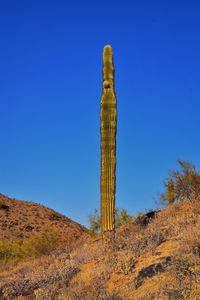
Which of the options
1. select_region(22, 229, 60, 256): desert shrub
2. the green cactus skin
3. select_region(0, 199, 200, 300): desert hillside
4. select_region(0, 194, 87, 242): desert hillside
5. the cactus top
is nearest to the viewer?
select_region(0, 199, 200, 300): desert hillside

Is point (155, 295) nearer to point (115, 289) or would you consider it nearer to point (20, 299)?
point (115, 289)

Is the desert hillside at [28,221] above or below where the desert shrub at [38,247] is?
above

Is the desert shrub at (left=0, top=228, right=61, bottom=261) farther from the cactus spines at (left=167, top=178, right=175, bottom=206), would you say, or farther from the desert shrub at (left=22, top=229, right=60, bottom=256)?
the cactus spines at (left=167, top=178, right=175, bottom=206)

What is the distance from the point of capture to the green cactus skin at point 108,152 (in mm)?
14781

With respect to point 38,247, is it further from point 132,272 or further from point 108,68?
point 132,272

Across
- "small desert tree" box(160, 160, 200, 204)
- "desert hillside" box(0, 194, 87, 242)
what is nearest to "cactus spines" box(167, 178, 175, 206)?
"small desert tree" box(160, 160, 200, 204)

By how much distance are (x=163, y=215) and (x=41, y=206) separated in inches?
973

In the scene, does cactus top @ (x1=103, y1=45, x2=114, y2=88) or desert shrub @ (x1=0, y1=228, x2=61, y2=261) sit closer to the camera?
cactus top @ (x1=103, y1=45, x2=114, y2=88)

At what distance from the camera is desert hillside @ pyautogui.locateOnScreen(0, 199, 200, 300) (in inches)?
339

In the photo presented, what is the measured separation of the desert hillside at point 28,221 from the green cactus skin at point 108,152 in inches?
677

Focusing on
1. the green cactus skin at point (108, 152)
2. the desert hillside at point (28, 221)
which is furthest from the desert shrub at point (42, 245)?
the desert hillside at point (28, 221)

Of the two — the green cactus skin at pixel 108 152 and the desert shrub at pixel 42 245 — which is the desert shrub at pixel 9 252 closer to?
the desert shrub at pixel 42 245

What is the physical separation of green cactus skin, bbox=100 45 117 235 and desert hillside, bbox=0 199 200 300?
3.42 ft

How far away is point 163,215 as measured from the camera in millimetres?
16312
